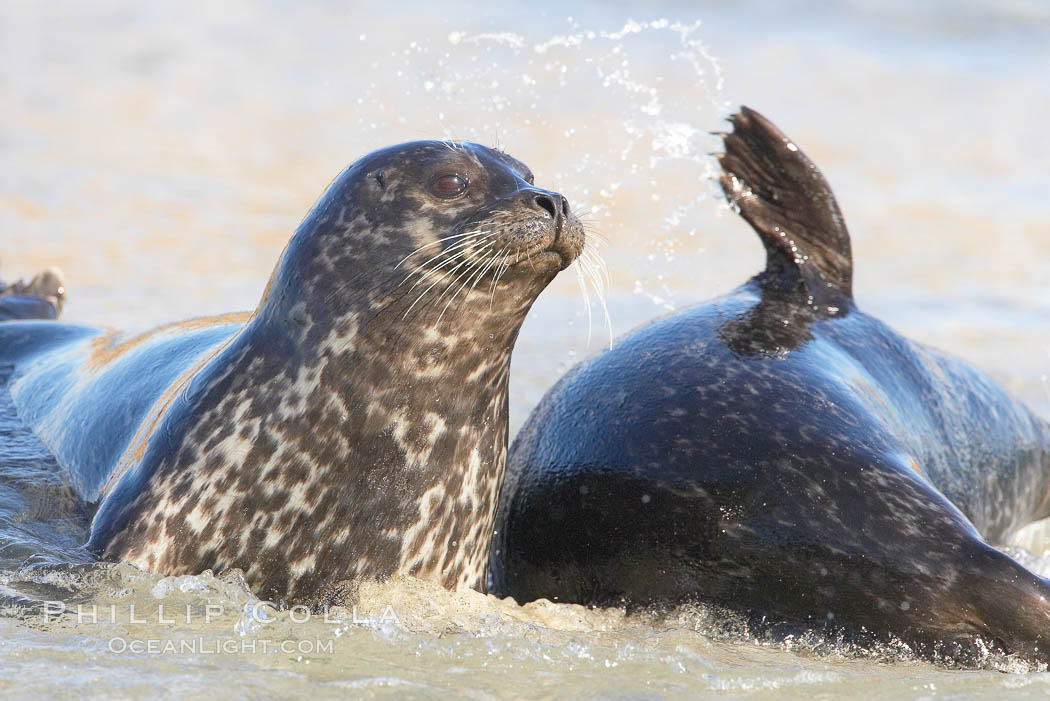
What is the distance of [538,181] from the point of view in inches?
433

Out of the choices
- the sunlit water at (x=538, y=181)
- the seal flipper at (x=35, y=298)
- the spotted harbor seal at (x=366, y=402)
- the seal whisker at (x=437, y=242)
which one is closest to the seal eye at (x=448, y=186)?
the spotted harbor seal at (x=366, y=402)

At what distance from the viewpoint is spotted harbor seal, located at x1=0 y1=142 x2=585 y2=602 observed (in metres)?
4.00

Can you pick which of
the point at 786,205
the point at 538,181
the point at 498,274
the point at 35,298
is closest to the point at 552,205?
the point at 498,274

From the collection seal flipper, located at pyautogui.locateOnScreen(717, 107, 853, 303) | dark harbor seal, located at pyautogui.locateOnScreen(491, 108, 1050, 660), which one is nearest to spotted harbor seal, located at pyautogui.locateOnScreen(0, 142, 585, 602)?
dark harbor seal, located at pyautogui.locateOnScreen(491, 108, 1050, 660)

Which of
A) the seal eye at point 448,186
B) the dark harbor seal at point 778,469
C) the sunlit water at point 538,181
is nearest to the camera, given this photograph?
the sunlit water at point 538,181

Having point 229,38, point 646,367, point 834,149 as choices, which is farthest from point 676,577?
point 229,38

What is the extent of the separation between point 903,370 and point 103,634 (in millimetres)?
3182

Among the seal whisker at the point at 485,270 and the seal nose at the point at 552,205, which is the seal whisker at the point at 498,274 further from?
the seal nose at the point at 552,205

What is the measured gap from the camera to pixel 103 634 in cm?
370

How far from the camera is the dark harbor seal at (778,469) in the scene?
3934 millimetres

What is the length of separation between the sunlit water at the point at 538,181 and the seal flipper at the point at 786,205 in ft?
3.98

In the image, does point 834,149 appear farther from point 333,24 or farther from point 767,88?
point 333,24

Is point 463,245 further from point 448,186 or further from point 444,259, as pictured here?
point 448,186

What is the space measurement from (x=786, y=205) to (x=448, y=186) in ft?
6.60
